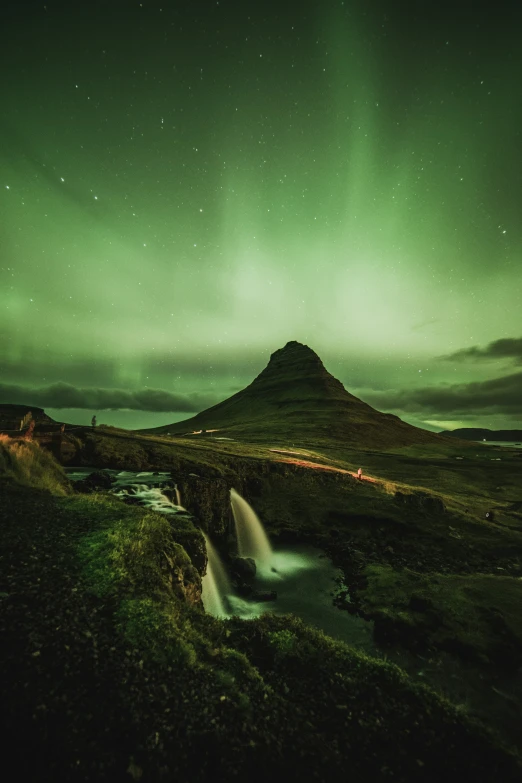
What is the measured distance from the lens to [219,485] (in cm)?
3206

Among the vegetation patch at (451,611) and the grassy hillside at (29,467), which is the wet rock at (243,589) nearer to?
the vegetation patch at (451,611)

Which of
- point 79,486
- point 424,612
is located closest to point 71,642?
point 79,486

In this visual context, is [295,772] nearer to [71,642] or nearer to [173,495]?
[71,642]

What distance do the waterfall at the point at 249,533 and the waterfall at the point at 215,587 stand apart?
4799 millimetres

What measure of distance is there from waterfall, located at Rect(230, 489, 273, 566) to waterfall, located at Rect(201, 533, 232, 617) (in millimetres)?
4799

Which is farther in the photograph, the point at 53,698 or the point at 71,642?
the point at 71,642

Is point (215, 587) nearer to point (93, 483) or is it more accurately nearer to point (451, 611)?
point (93, 483)

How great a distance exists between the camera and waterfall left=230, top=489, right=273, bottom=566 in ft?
→ 98.5

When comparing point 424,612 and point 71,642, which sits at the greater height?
point 71,642

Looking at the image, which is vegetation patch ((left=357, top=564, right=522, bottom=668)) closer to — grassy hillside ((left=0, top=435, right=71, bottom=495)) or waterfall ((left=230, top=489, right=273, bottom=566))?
waterfall ((left=230, top=489, right=273, bottom=566))

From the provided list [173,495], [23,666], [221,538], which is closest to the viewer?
[23,666]

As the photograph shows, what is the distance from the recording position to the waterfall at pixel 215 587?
19.0 m

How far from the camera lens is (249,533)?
3250cm

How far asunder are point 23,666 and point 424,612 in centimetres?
2088
